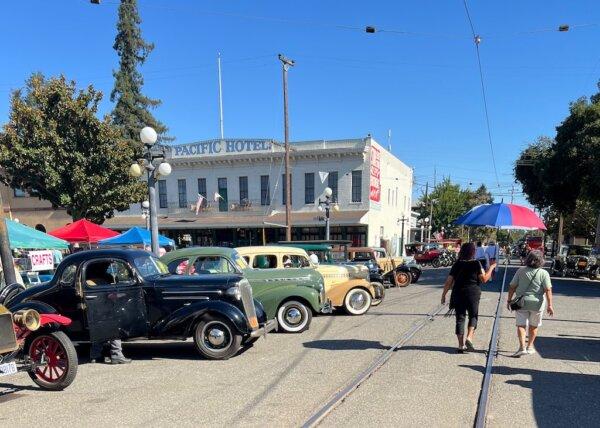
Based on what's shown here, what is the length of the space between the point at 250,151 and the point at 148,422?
32.0 m

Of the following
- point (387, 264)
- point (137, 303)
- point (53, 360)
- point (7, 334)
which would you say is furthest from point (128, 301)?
point (387, 264)

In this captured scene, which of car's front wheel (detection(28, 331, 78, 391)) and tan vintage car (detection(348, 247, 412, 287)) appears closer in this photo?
car's front wheel (detection(28, 331, 78, 391))

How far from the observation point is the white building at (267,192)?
33.1m

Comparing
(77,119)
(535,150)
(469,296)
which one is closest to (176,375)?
(469,296)

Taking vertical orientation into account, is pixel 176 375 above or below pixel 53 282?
below

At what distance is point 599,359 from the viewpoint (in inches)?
273

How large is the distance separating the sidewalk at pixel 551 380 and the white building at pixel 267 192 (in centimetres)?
2291

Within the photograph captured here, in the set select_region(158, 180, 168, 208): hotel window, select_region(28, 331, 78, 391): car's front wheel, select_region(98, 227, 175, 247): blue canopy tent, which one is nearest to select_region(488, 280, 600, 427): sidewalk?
select_region(28, 331, 78, 391): car's front wheel

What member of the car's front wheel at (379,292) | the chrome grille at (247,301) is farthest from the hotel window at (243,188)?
the chrome grille at (247,301)

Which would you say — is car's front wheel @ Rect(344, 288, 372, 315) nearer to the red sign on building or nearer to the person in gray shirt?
the person in gray shirt

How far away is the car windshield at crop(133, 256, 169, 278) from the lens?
7.41 metres

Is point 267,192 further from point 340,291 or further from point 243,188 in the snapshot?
point 340,291

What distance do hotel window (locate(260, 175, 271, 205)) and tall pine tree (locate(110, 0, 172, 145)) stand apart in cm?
1207

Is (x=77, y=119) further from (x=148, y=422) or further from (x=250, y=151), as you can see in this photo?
(x=148, y=422)
